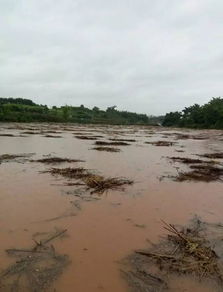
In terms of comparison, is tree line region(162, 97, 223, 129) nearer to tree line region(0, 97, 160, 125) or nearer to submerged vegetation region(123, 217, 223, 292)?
tree line region(0, 97, 160, 125)

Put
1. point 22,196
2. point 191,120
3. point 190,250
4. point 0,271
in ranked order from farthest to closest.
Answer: point 191,120 → point 22,196 → point 190,250 → point 0,271

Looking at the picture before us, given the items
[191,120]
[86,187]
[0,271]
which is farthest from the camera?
[191,120]

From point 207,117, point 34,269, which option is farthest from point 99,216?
point 207,117

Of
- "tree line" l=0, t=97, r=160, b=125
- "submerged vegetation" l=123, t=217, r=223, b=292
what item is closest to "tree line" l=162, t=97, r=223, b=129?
"tree line" l=0, t=97, r=160, b=125

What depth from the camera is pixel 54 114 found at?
8394 centimetres

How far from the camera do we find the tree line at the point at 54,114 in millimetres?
65938

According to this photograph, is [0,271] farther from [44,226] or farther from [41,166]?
[41,166]

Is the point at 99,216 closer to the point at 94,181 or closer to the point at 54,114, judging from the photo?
the point at 94,181

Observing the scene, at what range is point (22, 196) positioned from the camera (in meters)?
5.93

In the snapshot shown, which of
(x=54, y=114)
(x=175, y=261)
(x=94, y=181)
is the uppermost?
(x=54, y=114)

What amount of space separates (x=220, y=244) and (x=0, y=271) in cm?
260

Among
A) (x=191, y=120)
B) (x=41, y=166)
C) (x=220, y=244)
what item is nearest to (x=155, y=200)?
(x=220, y=244)

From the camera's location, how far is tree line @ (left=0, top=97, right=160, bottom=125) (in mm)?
65938

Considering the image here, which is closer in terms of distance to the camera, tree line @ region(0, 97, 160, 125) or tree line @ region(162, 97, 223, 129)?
tree line @ region(162, 97, 223, 129)
